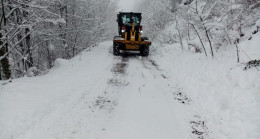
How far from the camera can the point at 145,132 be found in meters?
4.55

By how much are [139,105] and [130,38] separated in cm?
971

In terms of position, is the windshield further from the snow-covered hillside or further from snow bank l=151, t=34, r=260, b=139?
the snow-covered hillside

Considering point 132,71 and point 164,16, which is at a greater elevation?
point 164,16

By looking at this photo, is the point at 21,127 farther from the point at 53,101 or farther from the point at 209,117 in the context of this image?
the point at 209,117

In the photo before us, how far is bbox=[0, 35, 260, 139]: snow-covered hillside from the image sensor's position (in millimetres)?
4465

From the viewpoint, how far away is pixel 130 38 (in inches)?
598

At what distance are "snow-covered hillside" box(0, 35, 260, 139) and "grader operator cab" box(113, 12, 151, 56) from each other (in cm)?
603

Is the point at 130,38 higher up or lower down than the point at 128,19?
lower down

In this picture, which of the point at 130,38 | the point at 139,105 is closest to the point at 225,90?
the point at 139,105

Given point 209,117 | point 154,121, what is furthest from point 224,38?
point 154,121

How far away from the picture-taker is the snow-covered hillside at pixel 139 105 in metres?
4.46

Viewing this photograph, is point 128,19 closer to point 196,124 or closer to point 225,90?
point 225,90

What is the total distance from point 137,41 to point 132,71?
17.2 ft

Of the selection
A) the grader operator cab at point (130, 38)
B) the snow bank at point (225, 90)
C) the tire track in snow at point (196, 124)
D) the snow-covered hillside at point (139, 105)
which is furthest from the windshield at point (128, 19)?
the tire track in snow at point (196, 124)
